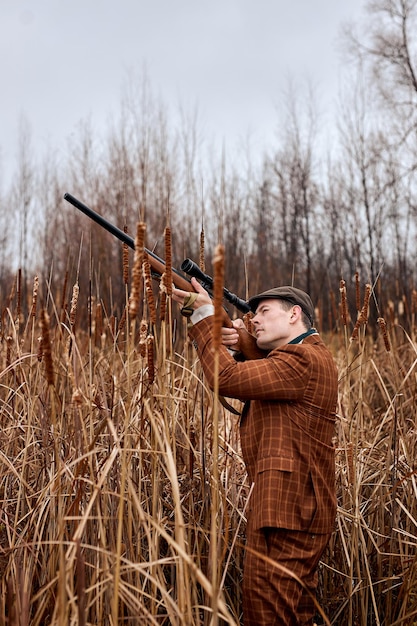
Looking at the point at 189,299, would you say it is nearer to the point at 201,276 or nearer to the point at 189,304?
the point at 189,304

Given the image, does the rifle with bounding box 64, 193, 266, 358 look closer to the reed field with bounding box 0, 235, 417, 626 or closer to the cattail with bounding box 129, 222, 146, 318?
the reed field with bounding box 0, 235, 417, 626

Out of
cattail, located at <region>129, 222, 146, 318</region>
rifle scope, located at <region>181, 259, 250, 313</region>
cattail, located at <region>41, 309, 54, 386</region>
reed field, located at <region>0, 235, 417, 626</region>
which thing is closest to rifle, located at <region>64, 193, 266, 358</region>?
rifle scope, located at <region>181, 259, 250, 313</region>

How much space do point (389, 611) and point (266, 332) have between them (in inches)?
43.6

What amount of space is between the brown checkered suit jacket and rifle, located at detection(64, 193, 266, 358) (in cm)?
17

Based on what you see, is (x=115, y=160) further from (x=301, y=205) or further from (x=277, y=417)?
(x=277, y=417)

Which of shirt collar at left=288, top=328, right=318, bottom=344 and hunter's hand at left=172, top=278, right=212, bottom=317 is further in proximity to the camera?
shirt collar at left=288, top=328, right=318, bottom=344

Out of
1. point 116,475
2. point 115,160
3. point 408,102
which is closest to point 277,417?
point 116,475

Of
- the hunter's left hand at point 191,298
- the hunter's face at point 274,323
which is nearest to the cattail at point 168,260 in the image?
the hunter's left hand at point 191,298

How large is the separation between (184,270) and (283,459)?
2.29 feet

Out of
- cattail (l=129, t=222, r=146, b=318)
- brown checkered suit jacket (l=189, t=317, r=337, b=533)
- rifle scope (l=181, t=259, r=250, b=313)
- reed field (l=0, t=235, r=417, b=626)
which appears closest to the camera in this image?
cattail (l=129, t=222, r=146, b=318)

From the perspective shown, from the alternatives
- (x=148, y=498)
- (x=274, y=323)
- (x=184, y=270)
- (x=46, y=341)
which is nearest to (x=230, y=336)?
(x=274, y=323)

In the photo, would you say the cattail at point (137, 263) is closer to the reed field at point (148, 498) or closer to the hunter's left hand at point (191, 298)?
the reed field at point (148, 498)

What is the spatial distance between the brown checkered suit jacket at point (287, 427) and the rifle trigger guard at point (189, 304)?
0.19ft

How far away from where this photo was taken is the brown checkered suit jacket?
181 cm
